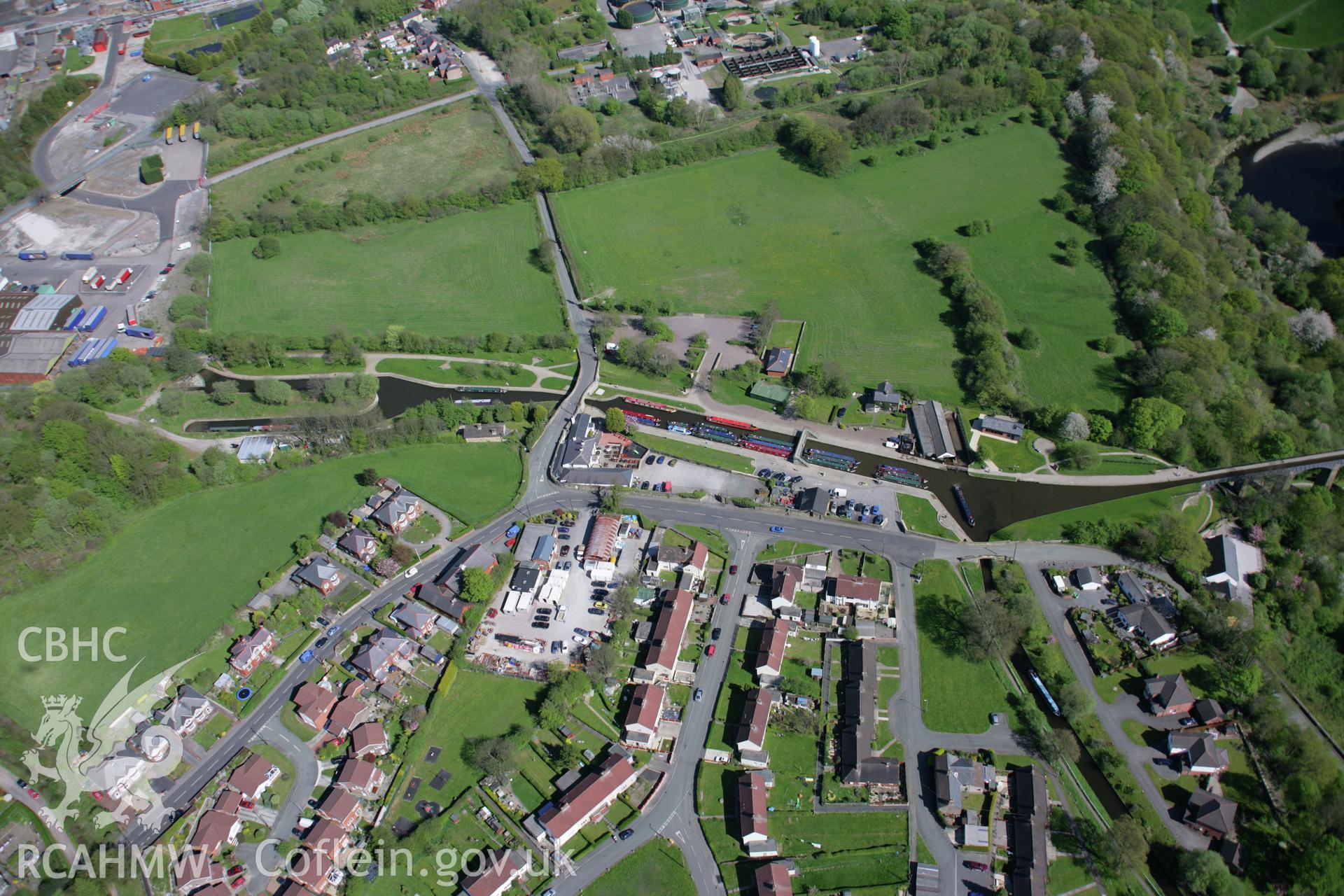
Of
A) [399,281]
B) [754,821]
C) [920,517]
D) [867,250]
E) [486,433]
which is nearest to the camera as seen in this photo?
[754,821]

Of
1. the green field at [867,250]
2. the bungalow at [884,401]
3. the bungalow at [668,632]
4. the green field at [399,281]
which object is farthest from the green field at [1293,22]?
the bungalow at [668,632]

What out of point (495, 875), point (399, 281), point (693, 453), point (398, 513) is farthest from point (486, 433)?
point (495, 875)

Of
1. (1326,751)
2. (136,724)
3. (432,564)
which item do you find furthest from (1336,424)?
(136,724)

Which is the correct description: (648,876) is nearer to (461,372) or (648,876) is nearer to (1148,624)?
(1148,624)

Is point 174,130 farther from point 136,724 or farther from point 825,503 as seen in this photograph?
point 825,503

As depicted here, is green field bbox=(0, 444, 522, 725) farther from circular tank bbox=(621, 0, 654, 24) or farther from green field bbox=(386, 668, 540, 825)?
circular tank bbox=(621, 0, 654, 24)

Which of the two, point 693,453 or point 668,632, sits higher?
point 693,453

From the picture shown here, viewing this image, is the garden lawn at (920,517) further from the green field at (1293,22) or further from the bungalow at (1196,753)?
the green field at (1293,22)
